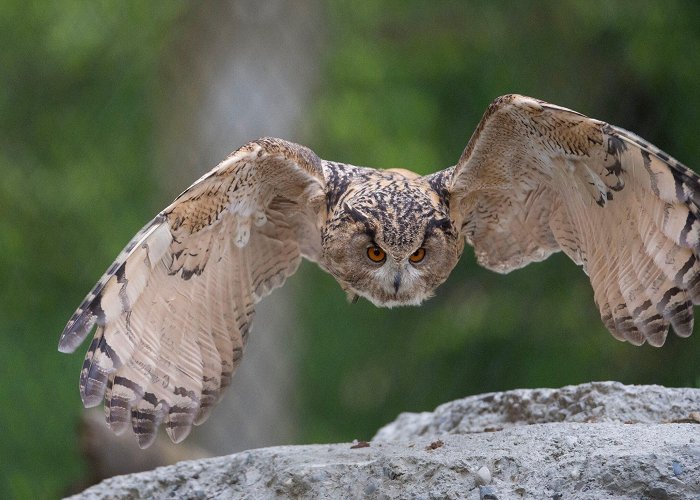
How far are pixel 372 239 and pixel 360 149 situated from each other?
4257mm

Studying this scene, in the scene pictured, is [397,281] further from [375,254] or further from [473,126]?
[473,126]

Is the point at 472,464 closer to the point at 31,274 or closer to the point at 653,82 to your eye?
the point at 653,82

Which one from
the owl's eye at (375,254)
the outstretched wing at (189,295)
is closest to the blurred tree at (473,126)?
the owl's eye at (375,254)

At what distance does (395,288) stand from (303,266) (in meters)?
4.23

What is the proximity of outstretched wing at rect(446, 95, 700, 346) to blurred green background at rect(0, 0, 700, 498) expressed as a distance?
277 cm

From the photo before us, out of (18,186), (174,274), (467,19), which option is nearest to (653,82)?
(467,19)

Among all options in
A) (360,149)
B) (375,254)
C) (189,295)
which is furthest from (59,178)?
(375,254)

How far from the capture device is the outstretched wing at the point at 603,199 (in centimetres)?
378

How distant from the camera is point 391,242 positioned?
411 centimetres

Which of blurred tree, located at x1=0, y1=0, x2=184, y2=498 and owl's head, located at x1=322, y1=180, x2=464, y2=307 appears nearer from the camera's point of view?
owl's head, located at x1=322, y1=180, x2=464, y2=307

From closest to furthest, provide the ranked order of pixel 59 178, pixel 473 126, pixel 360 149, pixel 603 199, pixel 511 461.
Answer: pixel 511 461 → pixel 603 199 → pixel 360 149 → pixel 473 126 → pixel 59 178

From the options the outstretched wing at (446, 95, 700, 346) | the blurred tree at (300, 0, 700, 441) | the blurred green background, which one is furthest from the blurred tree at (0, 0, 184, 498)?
the outstretched wing at (446, 95, 700, 346)

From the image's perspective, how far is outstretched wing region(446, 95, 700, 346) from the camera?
3781 mm

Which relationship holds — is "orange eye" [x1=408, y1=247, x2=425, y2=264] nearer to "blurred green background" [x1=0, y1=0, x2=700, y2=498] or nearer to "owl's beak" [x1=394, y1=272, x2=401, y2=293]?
"owl's beak" [x1=394, y1=272, x2=401, y2=293]
